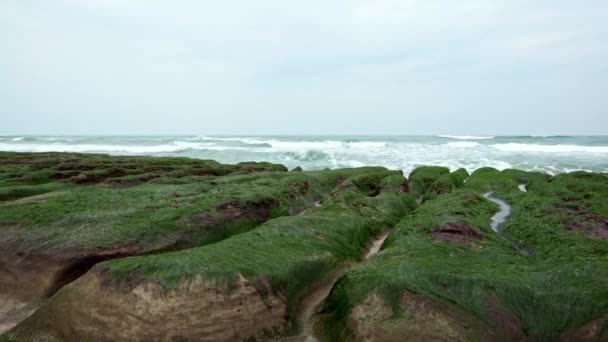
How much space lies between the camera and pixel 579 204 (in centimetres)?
610

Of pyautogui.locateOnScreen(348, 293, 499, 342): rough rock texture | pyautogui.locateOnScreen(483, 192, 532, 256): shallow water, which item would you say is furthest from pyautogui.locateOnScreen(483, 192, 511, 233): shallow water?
pyautogui.locateOnScreen(348, 293, 499, 342): rough rock texture

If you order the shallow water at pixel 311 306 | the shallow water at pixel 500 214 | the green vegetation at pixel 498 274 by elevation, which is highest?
the green vegetation at pixel 498 274

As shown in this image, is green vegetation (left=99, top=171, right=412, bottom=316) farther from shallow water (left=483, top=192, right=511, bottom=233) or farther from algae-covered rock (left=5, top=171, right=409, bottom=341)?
shallow water (left=483, top=192, right=511, bottom=233)

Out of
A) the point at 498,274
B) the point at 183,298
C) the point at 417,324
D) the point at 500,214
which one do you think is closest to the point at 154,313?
the point at 183,298

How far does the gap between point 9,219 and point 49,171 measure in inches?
229

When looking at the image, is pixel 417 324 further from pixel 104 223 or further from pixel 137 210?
pixel 137 210

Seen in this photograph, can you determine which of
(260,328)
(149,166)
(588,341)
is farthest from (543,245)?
(149,166)

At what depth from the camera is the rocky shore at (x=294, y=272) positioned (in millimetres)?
3189

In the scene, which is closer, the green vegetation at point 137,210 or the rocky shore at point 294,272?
the rocky shore at point 294,272

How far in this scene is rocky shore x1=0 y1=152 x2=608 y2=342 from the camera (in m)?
3.19

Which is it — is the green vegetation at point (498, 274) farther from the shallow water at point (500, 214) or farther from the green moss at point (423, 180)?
the green moss at point (423, 180)

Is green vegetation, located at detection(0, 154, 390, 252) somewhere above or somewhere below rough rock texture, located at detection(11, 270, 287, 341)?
above

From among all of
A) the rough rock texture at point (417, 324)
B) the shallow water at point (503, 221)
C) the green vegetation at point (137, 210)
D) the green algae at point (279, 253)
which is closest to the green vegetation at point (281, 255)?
the green algae at point (279, 253)

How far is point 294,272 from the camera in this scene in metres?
3.97
